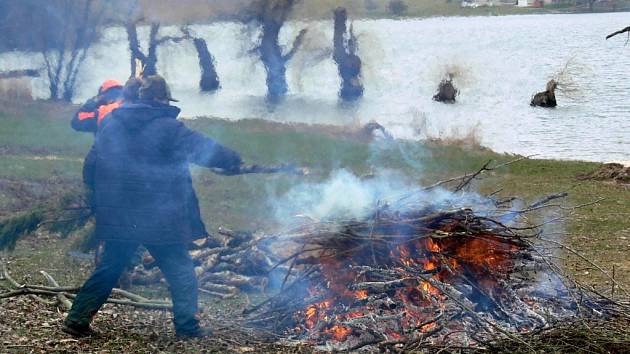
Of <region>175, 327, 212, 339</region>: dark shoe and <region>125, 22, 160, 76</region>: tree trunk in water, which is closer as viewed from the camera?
<region>175, 327, 212, 339</region>: dark shoe

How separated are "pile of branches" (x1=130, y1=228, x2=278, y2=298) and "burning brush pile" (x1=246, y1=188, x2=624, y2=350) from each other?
3.43ft

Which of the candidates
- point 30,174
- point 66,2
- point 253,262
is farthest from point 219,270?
point 66,2

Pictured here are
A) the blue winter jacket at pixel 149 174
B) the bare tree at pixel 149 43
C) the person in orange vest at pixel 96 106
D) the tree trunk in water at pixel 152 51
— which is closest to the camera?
the blue winter jacket at pixel 149 174

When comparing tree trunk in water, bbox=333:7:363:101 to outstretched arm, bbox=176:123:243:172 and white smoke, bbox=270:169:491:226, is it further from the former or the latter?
outstretched arm, bbox=176:123:243:172

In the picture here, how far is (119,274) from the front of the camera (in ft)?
21.2

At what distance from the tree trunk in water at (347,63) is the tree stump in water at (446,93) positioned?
10.2 ft

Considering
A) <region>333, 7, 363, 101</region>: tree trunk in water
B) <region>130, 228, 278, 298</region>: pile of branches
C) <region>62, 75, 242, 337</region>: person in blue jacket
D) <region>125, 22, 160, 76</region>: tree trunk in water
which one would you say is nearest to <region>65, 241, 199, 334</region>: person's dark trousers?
<region>62, 75, 242, 337</region>: person in blue jacket

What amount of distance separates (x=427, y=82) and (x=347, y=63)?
4.01 metres

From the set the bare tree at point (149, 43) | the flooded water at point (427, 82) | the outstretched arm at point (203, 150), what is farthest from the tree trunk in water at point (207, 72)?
the outstretched arm at point (203, 150)

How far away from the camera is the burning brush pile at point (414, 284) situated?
6371mm

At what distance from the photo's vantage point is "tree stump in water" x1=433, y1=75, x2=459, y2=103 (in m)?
31.4

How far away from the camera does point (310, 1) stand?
1309 inches

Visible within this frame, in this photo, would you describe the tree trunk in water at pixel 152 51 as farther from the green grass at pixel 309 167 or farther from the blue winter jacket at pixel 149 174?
the blue winter jacket at pixel 149 174

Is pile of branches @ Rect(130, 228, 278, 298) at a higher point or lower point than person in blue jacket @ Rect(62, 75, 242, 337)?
lower
